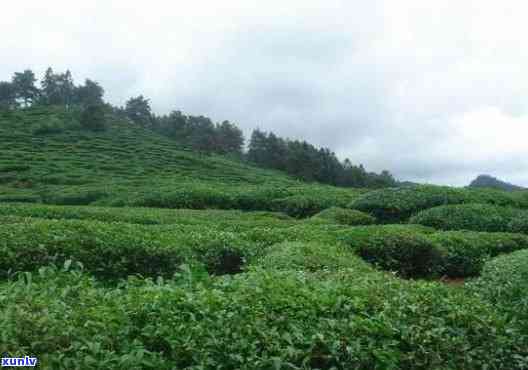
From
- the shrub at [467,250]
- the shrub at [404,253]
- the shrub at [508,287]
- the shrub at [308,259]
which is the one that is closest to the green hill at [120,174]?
the shrub at [467,250]

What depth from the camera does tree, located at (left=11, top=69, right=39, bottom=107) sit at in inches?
Result: 3932

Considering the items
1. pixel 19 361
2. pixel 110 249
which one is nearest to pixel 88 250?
pixel 110 249

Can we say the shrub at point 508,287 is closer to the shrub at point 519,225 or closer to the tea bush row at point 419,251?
the tea bush row at point 419,251

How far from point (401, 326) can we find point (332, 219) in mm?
13268

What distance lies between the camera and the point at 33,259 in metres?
8.45

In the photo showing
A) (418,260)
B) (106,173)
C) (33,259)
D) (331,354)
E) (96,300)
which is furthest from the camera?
(106,173)

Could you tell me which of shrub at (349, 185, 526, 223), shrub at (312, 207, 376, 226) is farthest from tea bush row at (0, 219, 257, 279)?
shrub at (349, 185, 526, 223)

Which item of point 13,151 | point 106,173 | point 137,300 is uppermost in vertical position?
point 13,151

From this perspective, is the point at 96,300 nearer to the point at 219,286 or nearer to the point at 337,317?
the point at 219,286

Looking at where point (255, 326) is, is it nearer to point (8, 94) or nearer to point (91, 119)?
point (91, 119)

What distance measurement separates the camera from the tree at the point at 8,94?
98625 millimetres

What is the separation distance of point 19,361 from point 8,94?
106972mm

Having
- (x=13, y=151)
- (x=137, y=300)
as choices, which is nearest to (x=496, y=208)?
(x=137, y=300)

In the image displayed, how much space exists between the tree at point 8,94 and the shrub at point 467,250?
327 feet
